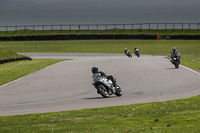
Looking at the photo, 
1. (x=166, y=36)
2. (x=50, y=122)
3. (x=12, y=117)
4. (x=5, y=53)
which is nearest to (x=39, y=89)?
(x=12, y=117)

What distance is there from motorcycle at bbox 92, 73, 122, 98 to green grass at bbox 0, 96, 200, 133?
2902 mm

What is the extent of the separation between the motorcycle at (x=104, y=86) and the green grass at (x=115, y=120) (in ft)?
9.52

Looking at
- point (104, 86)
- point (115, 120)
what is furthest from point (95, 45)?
point (115, 120)

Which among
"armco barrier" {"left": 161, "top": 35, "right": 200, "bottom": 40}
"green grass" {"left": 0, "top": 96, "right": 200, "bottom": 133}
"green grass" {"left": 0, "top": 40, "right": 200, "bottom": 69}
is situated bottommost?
"green grass" {"left": 0, "top": 40, "right": 200, "bottom": 69}

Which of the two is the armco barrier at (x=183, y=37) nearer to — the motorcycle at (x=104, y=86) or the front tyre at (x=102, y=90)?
the motorcycle at (x=104, y=86)

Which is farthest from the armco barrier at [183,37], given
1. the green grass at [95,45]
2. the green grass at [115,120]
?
the green grass at [115,120]

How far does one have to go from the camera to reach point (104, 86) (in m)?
16.6

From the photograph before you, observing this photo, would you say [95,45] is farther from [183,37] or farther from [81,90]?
[81,90]

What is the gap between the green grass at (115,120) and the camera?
29.9 ft

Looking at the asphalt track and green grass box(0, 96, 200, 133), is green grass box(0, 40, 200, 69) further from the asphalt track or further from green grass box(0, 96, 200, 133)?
green grass box(0, 96, 200, 133)

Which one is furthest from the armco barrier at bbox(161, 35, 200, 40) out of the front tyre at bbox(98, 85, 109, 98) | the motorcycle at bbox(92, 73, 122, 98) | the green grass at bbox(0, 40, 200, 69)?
the front tyre at bbox(98, 85, 109, 98)

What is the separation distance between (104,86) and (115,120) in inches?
246

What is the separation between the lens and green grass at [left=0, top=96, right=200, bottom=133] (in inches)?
359

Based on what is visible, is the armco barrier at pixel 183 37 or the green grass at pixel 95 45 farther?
the armco barrier at pixel 183 37
